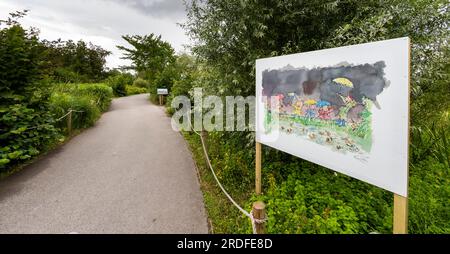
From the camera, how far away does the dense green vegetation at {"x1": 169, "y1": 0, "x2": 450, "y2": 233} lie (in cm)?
317

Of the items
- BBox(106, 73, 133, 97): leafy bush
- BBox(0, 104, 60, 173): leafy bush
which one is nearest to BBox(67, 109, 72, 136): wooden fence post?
BBox(0, 104, 60, 173): leafy bush

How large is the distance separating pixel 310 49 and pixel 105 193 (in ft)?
15.9

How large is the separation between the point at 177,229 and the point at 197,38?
3.98m

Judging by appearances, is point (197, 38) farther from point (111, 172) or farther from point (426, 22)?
point (426, 22)

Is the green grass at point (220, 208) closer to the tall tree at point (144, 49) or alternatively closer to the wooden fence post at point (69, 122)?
the wooden fence post at point (69, 122)

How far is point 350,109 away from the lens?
2.26 metres

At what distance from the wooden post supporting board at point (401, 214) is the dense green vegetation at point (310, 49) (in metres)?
0.91

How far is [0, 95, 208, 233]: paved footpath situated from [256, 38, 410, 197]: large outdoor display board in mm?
2080

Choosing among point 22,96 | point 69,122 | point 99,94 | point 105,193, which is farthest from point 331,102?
point 99,94

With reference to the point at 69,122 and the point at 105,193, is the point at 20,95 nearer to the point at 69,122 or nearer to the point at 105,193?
the point at 105,193

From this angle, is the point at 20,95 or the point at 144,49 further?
the point at 144,49

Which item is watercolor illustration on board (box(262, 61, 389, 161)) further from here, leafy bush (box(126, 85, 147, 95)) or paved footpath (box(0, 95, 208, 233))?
leafy bush (box(126, 85, 147, 95))

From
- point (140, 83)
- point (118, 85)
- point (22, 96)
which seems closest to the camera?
point (22, 96)
